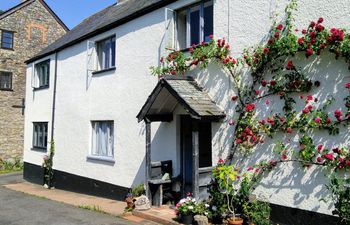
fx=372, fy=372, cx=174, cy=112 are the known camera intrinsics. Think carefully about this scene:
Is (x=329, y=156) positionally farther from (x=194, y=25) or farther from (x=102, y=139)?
(x=102, y=139)

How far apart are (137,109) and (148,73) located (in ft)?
3.97

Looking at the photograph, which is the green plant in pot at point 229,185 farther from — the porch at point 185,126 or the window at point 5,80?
the window at point 5,80

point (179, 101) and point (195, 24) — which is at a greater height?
point (195, 24)

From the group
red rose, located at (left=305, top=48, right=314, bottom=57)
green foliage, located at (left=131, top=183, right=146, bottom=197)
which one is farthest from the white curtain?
red rose, located at (left=305, top=48, right=314, bottom=57)

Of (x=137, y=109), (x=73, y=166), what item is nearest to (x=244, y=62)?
(x=137, y=109)

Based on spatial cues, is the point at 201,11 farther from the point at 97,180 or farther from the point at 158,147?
the point at 97,180

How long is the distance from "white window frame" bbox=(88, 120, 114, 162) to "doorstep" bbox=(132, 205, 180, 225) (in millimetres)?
3655

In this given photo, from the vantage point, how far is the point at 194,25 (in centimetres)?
1021

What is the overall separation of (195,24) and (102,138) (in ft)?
19.2

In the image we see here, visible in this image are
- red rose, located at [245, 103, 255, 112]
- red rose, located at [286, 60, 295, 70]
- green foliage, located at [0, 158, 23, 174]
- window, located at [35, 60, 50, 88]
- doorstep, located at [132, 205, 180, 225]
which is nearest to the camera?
red rose, located at [286, 60, 295, 70]

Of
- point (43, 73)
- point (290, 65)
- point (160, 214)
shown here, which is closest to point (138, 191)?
point (160, 214)

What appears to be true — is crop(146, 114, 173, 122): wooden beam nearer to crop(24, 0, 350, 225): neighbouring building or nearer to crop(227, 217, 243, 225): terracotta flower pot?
crop(24, 0, 350, 225): neighbouring building

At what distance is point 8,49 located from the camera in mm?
26672

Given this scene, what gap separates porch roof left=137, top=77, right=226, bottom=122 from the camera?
8508mm
